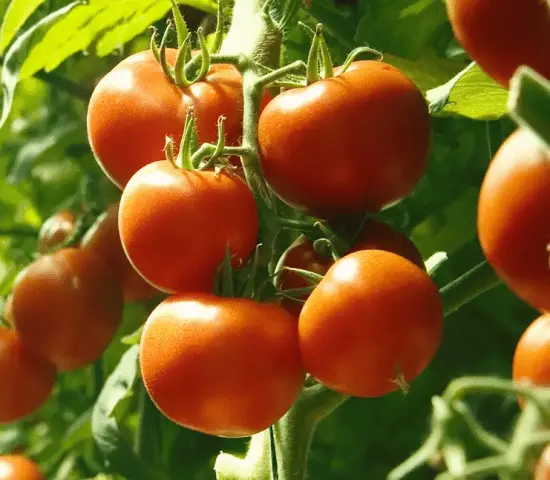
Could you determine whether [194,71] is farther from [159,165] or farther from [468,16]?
[468,16]

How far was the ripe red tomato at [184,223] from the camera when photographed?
45cm

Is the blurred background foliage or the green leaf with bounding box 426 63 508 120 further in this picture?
the blurred background foliage

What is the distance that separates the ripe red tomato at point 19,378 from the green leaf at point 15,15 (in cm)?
36

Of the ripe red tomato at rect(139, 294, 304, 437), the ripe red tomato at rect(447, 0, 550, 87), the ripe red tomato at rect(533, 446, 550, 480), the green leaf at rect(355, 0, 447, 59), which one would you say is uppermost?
the ripe red tomato at rect(447, 0, 550, 87)

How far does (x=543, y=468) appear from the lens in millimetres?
263

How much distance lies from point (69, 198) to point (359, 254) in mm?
866

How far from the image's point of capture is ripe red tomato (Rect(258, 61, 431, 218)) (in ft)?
1.48

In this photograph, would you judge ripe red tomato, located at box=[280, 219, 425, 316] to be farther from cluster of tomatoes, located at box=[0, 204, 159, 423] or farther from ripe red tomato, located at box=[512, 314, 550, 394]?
cluster of tomatoes, located at box=[0, 204, 159, 423]

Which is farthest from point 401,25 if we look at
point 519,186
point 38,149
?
point 38,149

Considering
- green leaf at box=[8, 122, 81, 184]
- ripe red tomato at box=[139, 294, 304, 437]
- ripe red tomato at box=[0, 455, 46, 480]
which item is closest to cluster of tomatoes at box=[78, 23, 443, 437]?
ripe red tomato at box=[139, 294, 304, 437]

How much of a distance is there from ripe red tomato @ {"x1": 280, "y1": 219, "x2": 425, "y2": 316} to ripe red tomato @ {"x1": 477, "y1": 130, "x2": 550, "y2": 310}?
129mm

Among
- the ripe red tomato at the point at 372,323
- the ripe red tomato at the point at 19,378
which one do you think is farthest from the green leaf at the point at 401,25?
the ripe red tomato at the point at 19,378

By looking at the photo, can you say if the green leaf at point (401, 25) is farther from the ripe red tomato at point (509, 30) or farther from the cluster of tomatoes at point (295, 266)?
the ripe red tomato at point (509, 30)

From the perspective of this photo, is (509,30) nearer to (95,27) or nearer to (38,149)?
(95,27)
